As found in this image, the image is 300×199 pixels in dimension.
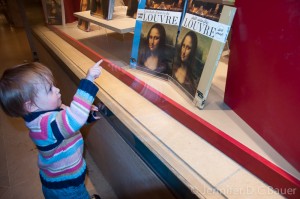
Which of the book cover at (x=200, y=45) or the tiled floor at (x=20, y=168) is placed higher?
the book cover at (x=200, y=45)

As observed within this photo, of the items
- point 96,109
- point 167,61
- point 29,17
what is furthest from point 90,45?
point 29,17

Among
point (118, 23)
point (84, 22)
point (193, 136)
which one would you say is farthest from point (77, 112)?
point (84, 22)

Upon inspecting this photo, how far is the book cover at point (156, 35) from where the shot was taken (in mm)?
854

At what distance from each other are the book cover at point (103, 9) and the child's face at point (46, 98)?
61 centimetres

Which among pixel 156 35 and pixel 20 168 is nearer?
pixel 156 35

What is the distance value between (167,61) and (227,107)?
0.32 metres

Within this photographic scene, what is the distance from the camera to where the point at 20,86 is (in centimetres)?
74

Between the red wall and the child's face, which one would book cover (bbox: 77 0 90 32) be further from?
the red wall

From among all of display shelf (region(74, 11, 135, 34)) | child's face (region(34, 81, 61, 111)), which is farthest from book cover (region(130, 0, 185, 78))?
child's face (region(34, 81, 61, 111))

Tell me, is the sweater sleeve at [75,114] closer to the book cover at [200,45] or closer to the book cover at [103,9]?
the book cover at [200,45]

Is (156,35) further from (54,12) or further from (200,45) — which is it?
(54,12)

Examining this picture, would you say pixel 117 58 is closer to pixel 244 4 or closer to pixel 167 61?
pixel 167 61

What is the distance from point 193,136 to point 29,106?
1.92ft

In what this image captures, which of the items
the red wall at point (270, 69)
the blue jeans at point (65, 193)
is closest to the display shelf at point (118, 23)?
the red wall at point (270, 69)
